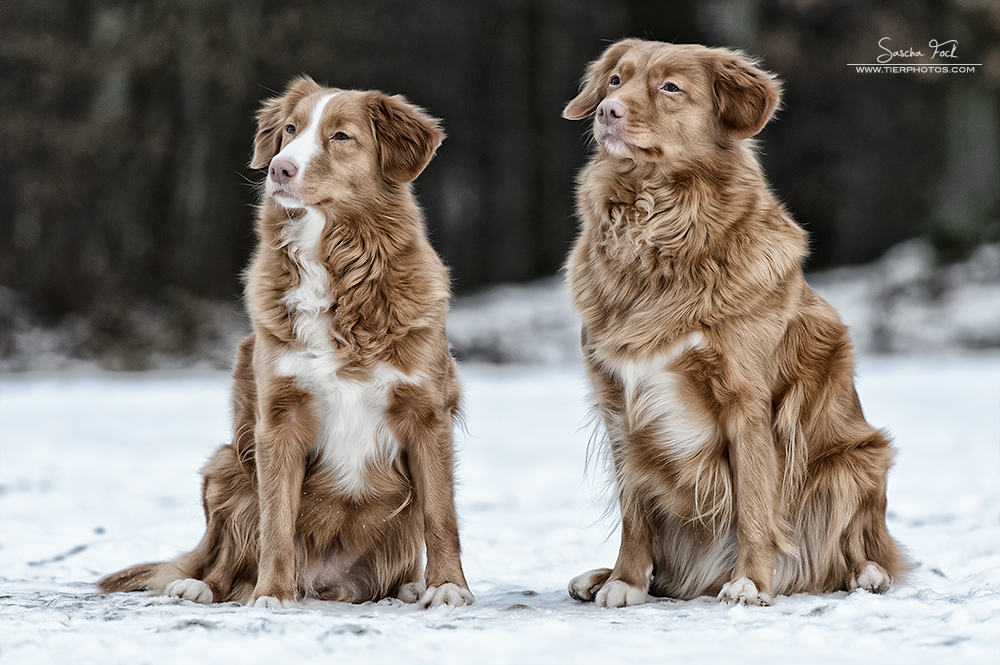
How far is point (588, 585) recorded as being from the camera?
3709 millimetres

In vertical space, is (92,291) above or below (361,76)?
below

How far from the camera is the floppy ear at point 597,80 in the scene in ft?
12.9

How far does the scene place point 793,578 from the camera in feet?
11.6

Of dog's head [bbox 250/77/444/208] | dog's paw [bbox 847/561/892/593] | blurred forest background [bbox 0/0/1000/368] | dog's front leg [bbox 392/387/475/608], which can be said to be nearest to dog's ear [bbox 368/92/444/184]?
dog's head [bbox 250/77/444/208]

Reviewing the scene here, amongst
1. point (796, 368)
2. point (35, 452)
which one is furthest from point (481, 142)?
point (796, 368)

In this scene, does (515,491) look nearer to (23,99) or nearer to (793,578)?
(793,578)

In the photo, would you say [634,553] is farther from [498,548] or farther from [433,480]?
[498,548]

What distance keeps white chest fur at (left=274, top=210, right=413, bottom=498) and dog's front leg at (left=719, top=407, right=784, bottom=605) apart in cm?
112

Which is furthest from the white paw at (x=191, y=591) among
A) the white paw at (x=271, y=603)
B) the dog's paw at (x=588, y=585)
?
the dog's paw at (x=588, y=585)

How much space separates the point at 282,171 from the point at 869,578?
96.0 inches

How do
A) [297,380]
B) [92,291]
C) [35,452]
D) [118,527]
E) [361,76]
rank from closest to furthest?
[297,380] < [118,527] < [35,452] < [92,291] < [361,76]

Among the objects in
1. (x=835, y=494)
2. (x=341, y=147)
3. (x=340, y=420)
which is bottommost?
(x=835, y=494)

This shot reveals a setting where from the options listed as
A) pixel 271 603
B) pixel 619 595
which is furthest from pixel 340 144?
pixel 619 595

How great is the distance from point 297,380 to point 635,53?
1.70 metres
